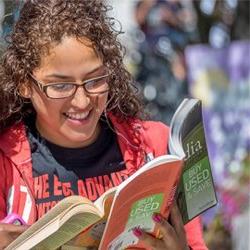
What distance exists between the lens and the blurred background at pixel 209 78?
20.0 feet

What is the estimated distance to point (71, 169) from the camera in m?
2.15

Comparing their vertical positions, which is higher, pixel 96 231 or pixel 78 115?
pixel 78 115

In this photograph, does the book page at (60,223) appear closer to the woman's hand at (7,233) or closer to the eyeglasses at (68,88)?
the woman's hand at (7,233)

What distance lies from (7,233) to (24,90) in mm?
368

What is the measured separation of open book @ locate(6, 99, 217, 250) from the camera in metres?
1.89

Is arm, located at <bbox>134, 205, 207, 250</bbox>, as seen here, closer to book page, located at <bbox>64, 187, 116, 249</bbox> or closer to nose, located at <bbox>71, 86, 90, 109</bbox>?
book page, located at <bbox>64, 187, 116, 249</bbox>

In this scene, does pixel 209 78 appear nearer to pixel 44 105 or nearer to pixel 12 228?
pixel 44 105

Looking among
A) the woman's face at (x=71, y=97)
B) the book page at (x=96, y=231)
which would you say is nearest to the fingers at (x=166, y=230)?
the book page at (x=96, y=231)

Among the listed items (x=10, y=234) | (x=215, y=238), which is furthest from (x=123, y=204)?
(x=215, y=238)

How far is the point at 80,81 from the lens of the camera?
2051 mm

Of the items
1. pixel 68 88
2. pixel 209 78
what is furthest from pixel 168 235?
pixel 209 78

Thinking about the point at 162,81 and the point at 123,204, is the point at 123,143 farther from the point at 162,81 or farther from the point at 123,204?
the point at 162,81

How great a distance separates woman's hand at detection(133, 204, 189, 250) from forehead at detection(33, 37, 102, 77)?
1.23ft

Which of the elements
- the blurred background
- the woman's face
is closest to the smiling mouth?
the woman's face
